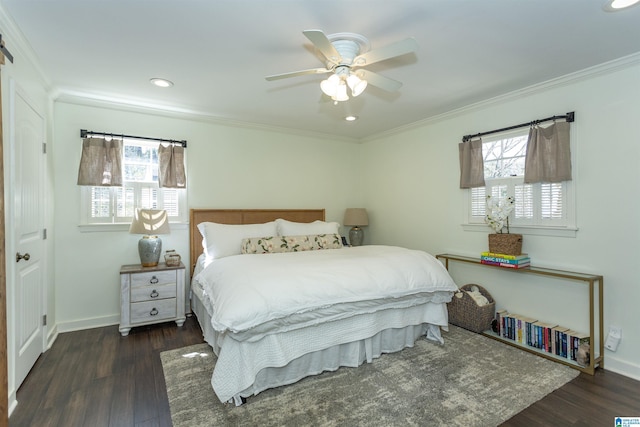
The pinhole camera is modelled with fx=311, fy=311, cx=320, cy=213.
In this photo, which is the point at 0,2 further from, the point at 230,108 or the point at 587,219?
the point at 587,219

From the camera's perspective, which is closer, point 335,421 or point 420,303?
point 335,421

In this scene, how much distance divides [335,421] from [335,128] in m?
3.77

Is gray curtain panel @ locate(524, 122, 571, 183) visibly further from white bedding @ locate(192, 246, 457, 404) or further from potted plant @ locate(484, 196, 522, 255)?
white bedding @ locate(192, 246, 457, 404)

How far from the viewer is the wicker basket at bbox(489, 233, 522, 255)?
3064 millimetres

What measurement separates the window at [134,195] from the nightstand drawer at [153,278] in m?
0.74

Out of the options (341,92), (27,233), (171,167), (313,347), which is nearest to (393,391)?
(313,347)

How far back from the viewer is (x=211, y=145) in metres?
4.11

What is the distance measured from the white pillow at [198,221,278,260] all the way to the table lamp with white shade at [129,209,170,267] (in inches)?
16.4

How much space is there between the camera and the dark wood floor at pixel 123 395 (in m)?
1.94

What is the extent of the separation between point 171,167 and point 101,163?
70 centimetres

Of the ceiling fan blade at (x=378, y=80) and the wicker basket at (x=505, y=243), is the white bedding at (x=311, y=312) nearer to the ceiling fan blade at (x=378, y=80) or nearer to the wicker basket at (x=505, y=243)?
the wicker basket at (x=505, y=243)

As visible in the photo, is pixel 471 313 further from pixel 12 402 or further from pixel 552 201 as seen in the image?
pixel 12 402

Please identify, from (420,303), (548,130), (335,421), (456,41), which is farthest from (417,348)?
(456,41)

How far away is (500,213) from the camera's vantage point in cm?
319
